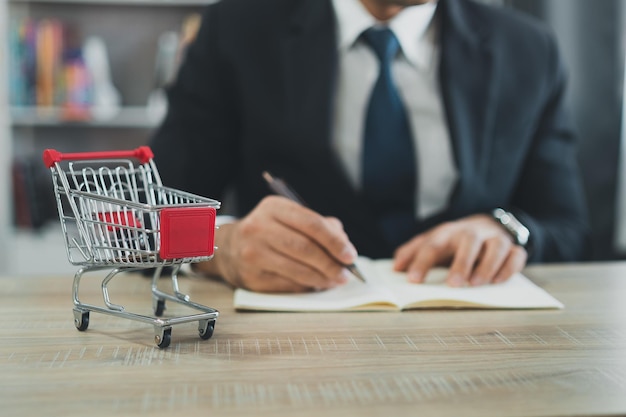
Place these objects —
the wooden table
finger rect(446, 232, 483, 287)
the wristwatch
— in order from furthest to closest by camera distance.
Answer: the wristwatch
finger rect(446, 232, 483, 287)
the wooden table

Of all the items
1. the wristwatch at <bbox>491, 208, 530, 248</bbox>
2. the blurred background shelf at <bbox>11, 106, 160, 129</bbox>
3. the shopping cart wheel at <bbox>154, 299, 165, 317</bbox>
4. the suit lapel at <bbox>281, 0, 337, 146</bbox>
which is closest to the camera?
the shopping cart wheel at <bbox>154, 299, 165, 317</bbox>

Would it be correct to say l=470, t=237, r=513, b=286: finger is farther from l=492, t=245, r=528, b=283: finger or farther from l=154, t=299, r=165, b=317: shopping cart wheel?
l=154, t=299, r=165, b=317: shopping cart wheel

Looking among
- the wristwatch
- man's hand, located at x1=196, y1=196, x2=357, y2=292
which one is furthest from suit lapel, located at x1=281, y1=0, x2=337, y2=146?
man's hand, located at x1=196, y1=196, x2=357, y2=292

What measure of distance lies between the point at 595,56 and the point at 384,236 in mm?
1247

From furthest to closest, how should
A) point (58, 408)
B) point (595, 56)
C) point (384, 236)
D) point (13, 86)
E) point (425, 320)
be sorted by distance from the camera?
1. point (13, 86)
2. point (595, 56)
3. point (384, 236)
4. point (425, 320)
5. point (58, 408)

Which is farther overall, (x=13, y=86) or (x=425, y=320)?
(x=13, y=86)

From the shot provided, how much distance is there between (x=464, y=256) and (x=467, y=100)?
1.82ft

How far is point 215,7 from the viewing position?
5.45ft

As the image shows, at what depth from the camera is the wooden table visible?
0.62 metres

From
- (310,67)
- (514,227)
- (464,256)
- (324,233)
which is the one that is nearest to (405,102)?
(310,67)

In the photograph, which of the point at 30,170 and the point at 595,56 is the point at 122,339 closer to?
the point at 595,56

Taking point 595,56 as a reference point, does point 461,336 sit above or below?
below

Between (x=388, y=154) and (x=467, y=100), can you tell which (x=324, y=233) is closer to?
(x=388, y=154)

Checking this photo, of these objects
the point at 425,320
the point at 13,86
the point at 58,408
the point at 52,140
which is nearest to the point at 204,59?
the point at 425,320
